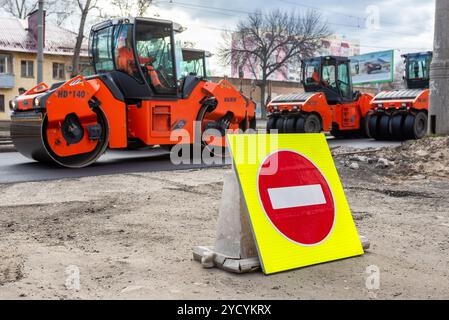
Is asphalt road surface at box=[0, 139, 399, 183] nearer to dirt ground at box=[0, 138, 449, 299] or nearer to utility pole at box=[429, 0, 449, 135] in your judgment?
dirt ground at box=[0, 138, 449, 299]

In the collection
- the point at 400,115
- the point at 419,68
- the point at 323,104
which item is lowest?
the point at 400,115

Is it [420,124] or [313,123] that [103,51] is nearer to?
[313,123]

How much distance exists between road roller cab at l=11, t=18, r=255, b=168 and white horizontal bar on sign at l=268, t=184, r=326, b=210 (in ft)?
21.7

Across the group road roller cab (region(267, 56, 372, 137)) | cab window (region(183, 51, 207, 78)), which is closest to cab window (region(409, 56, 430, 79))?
road roller cab (region(267, 56, 372, 137))

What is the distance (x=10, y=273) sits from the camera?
370 centimetres

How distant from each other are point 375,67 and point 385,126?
48.7 meters

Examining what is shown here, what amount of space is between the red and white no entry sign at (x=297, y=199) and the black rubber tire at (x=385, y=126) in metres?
14.7

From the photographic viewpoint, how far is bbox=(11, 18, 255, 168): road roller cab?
985cm

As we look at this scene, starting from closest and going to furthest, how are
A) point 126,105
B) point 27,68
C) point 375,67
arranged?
point 126,105
point 27,68
point 375,67

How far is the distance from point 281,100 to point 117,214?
13.4 metres

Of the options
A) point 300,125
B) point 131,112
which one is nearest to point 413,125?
point 300,125

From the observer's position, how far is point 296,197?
4.10 m
